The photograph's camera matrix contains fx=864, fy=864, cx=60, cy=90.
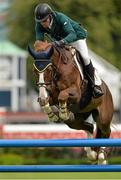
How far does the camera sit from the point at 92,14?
3800 cm

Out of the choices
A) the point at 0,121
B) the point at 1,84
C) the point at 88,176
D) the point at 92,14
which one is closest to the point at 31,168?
the point at 88,176

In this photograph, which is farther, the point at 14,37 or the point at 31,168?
the point at 14,37

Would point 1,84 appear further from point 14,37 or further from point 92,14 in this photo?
point 92,14

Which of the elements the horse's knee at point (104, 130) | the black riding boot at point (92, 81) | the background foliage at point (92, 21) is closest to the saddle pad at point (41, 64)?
the black riding boot at point (92, 81)

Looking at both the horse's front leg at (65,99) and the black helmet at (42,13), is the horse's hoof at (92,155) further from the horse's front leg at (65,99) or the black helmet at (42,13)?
the black helmet at (42,13)

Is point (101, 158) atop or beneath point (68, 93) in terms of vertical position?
beneath

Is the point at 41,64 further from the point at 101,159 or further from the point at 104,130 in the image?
the point at 104,130

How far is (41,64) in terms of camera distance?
986cm

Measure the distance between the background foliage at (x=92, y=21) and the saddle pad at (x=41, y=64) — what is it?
2456cm

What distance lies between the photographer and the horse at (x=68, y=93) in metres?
9.88

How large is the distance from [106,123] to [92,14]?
2709cm

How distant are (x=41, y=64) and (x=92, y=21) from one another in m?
28.3

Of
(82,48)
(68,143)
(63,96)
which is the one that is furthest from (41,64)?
(68,143)

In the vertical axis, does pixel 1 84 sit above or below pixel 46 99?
below
